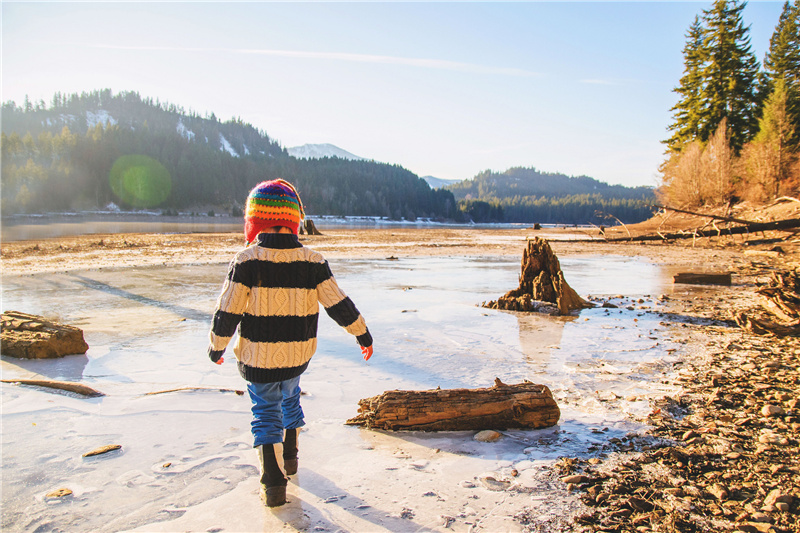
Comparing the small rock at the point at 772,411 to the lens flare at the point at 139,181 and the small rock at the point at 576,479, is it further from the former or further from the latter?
the lens flare at the point at 139,181

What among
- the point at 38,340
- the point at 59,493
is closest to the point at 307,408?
the point at 59,493

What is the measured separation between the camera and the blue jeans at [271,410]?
2.61 metres

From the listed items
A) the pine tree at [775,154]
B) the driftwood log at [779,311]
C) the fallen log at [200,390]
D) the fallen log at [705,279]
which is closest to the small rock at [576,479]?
the fallen log at [200,390]

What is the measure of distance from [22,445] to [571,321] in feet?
23.7

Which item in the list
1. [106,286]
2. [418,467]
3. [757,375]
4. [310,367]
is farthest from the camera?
[106,286]

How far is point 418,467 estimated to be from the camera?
2.81 m

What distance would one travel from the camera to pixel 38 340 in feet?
16.2

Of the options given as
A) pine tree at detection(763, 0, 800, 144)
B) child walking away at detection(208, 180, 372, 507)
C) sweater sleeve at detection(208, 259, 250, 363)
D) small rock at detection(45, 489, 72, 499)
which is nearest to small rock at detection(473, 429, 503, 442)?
child walking away at detection(208, 180, 372, 507)

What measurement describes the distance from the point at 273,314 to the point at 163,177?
133 m

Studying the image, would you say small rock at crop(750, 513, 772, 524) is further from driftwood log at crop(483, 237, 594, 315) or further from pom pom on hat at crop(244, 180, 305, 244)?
driftwood log at crop(483, 237, 594, 315)

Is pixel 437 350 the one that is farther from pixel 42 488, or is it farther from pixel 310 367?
pixel 42 488

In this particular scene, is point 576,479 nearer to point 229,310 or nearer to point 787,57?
point 229,310

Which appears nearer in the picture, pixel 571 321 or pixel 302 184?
pixel 571 321

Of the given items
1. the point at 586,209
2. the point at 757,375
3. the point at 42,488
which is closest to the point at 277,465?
the point at 42,488
